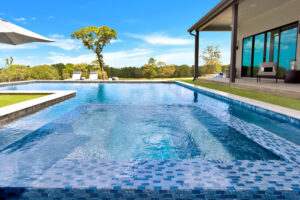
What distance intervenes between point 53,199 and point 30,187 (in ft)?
0.75

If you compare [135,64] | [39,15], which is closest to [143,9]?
[135,64]

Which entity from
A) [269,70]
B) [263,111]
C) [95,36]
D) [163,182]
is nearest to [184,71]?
[95,36]

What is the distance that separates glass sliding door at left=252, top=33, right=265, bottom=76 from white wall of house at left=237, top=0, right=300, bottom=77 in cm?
35

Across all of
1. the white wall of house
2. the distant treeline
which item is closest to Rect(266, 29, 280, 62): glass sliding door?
the white wall of house

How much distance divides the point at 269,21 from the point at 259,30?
0.90 m

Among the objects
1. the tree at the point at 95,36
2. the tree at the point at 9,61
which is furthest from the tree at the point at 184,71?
the tree at the point at 9,61

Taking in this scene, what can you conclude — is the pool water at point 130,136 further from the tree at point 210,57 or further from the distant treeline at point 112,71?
the tree at point 210,57

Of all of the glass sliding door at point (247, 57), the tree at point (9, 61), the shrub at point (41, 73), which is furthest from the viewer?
the shrub at point (41, 73)

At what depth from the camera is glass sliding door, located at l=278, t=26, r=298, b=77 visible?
27.5 feet

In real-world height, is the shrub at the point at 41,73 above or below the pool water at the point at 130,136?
above

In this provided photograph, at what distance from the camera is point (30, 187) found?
1665mm

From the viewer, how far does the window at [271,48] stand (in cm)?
860

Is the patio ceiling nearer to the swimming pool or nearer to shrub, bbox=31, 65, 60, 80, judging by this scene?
the swimming pool

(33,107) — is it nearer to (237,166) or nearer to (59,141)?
(59,141)
